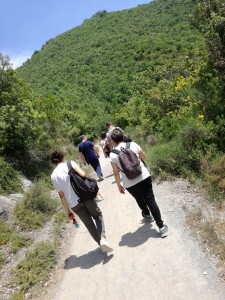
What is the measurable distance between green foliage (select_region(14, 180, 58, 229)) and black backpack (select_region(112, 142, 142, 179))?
145 inches

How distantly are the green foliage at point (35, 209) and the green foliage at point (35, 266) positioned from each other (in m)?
1.44

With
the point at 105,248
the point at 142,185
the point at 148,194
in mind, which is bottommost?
the point at 105,248

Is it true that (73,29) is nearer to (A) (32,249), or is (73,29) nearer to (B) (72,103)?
(B) (72,103)

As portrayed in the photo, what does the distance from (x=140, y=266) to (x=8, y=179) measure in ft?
24.9

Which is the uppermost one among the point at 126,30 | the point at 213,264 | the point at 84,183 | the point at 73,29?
the point at 73,29

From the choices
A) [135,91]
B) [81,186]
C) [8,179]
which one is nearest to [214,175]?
[81,186]

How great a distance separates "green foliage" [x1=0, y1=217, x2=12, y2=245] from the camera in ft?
23.9

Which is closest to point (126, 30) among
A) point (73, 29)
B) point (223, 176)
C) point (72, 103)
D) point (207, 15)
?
point (73, 29)

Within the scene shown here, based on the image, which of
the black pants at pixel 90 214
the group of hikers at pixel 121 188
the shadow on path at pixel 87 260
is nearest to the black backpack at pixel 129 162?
the group of hikers at pixel 121 188

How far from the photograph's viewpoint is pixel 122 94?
51.9 metres

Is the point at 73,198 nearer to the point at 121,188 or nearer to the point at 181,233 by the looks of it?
the point at 121,188

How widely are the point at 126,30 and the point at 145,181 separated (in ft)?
238

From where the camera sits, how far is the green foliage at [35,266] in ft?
18.5

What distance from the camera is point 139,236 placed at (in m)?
5.79
